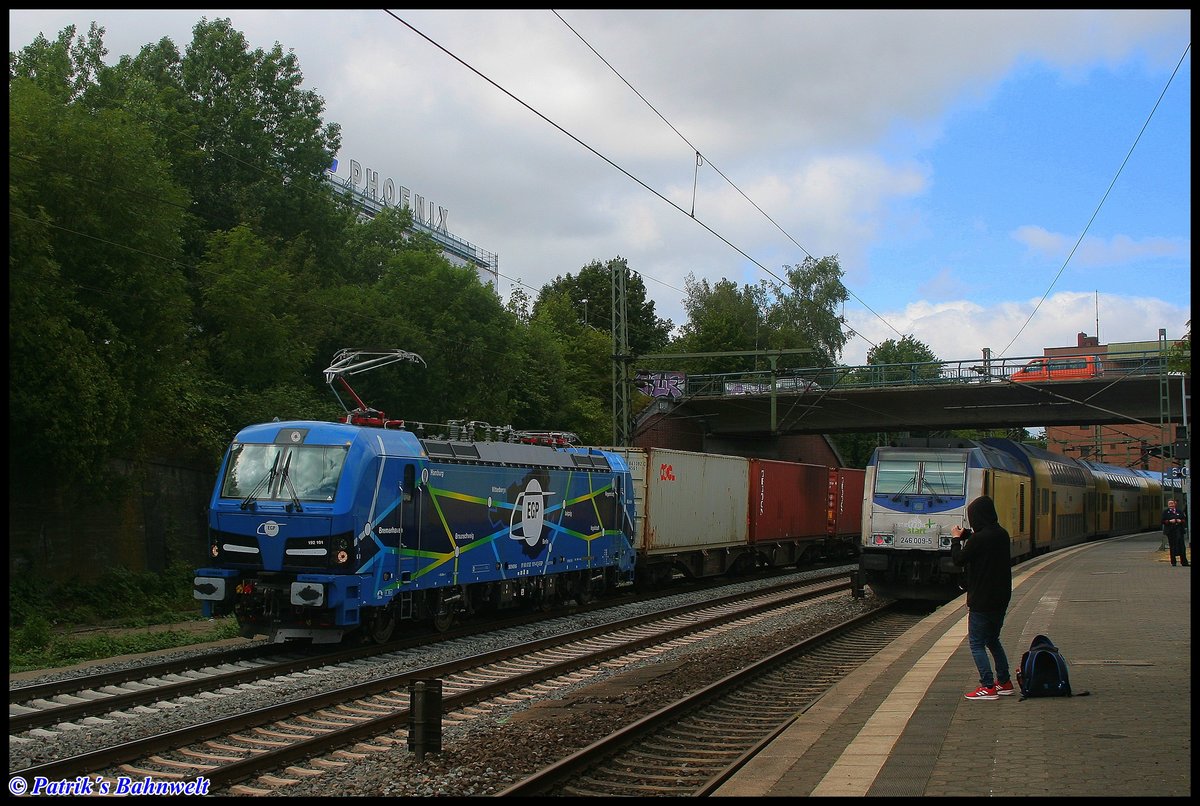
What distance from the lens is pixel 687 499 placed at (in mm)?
26250

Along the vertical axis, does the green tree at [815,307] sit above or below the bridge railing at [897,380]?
above

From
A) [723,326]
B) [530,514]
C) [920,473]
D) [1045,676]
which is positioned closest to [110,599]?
[530,514]

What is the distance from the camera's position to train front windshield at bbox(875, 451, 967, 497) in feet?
71.5

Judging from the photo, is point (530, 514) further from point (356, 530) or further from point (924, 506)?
point (924, 506)

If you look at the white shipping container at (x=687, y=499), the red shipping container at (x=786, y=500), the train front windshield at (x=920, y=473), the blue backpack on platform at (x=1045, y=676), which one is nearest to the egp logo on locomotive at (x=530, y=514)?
the white shipping container at (x=687, y=499)

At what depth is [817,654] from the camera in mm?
15391

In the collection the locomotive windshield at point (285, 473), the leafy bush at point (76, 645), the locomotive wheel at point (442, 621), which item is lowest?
the leafy bush at point (76, 645)

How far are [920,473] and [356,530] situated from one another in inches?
496

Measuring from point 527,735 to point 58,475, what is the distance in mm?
14396

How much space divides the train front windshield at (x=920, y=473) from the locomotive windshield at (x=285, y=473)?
485 inches

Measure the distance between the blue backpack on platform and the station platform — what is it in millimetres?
87

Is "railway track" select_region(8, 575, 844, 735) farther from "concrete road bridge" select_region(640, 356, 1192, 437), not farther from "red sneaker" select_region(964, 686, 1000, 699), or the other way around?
"concrete road bridge" select_region(640, 356, 1192, 437)

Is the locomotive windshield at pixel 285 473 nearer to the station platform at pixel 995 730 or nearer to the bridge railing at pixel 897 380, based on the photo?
the station platform at pixel 995 730

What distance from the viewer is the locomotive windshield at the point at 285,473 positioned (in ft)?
47.1
